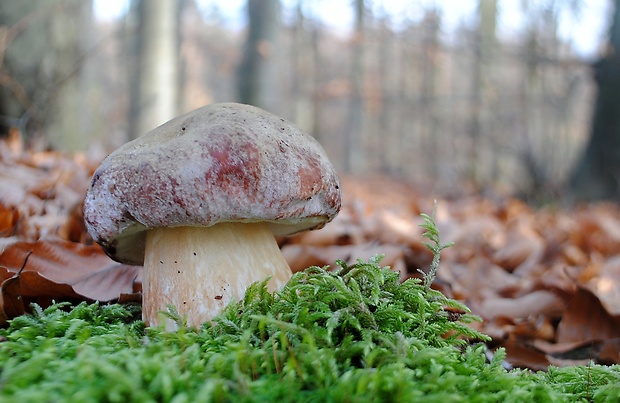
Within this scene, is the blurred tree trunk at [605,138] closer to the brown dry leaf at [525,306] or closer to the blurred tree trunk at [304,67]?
the brown dry leaf at [525,306]

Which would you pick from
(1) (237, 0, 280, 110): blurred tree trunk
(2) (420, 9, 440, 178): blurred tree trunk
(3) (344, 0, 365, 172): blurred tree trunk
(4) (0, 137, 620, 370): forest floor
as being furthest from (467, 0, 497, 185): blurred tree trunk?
(4) (0, 137, 620, 370): forest floor

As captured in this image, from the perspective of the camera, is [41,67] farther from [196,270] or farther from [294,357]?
[294,357]

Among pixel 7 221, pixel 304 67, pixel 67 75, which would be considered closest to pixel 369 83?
pixel 304 67

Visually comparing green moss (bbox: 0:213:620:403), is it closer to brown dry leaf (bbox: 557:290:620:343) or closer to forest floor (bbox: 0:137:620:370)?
forest floor (bbox: 0:137:620:370)

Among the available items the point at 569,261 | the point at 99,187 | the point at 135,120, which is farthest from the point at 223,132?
the point at 135,120

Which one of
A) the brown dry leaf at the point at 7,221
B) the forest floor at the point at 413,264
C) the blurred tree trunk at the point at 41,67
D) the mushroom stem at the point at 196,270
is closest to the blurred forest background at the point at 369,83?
the blurred tree trunk at the point at 41,67
